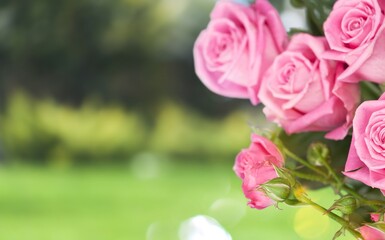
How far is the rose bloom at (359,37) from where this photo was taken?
37 centimetres

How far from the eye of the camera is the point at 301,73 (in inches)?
16.4

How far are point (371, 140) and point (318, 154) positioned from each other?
0.06m

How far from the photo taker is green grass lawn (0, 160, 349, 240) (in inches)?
82.0

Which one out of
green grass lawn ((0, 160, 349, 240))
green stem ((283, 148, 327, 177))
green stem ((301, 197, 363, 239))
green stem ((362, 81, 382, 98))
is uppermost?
green grass lawn ((0, 160, 349, 240))

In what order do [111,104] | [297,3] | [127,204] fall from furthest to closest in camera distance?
[111,104]
[127,204]
[297,3]

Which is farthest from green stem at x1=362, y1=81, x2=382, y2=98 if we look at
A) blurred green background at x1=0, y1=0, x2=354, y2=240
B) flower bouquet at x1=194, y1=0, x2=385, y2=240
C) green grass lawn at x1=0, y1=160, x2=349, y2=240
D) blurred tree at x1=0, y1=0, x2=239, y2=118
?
blurred tree at x1=0, y1=0, x2=239, y2=118

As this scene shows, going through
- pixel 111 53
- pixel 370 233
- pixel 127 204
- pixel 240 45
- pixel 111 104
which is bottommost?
pixel 370 233

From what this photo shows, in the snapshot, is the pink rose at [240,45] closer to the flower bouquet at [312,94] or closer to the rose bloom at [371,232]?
the flower bouquet at [312,94]

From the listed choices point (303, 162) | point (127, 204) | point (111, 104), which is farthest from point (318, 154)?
point (111, 104)

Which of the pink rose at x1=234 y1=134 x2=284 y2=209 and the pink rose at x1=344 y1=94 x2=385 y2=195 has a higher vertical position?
the pink rose at x1=234 y1=134 x2=284 y2=209

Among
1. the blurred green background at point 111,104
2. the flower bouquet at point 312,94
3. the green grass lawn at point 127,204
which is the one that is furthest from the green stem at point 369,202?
the blurred green background at point 111,104

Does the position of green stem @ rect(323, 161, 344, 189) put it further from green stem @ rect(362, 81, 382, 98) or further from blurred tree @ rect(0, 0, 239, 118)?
blurred tree @ rect(0, 0, 239, 118)

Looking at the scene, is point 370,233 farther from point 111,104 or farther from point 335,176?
point 111,104

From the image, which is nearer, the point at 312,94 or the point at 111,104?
the point at 312,94
